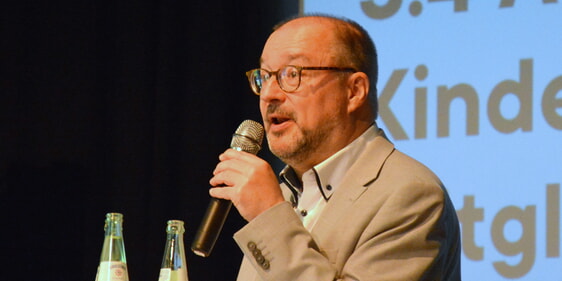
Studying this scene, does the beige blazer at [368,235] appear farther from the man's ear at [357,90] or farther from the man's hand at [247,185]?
the man's ear at [357,90]

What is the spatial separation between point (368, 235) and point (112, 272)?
536 millimetres

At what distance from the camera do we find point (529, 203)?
129 inches

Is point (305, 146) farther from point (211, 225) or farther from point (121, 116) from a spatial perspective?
point (121, 116)

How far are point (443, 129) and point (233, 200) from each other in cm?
187

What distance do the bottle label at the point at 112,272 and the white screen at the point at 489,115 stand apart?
1859 millimetres

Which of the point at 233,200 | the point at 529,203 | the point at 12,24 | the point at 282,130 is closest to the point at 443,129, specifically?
the point at 529,203

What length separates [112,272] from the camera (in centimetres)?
184

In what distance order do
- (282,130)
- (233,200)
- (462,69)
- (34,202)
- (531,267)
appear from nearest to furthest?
(233,200)
(282,130)
(531,267)
(462,69)
(34,202)

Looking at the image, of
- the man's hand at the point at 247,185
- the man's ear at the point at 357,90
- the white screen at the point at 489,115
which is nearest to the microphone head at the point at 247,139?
the man's hand at the point at 247,185

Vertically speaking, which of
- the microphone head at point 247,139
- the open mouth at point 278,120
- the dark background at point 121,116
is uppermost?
the open mouth at point 278,120

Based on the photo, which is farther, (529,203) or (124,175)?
(124,175)

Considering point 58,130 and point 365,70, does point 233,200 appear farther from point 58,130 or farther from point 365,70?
point 58,130

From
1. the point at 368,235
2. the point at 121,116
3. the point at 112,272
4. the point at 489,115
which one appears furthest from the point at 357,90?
the point at 121,116

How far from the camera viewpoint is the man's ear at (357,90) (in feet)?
7.16
